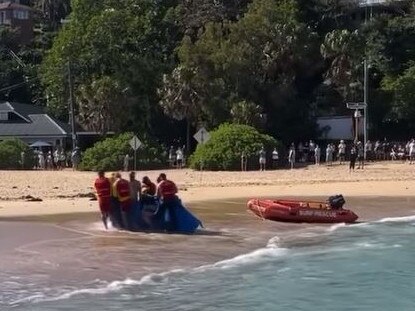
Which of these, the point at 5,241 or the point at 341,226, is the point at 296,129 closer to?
the point at 341,226

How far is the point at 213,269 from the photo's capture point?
56.2ft

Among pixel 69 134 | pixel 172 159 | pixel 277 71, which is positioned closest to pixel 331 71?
pixel 277 71

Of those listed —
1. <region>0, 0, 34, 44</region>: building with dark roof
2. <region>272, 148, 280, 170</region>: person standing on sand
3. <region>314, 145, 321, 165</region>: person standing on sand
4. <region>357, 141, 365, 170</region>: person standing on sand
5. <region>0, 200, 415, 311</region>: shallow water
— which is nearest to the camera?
<region>0, 200, 415, 311</region>: shallow water

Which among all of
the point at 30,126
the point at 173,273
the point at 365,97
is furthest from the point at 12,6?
the point at 173,273

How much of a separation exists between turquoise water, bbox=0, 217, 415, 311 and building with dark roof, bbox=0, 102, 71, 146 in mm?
A: 44885

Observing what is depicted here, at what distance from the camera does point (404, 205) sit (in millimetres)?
31188

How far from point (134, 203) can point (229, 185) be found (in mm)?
16447

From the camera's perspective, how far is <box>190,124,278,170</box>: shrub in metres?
47.7

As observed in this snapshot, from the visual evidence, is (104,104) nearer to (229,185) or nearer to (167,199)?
(229,185)

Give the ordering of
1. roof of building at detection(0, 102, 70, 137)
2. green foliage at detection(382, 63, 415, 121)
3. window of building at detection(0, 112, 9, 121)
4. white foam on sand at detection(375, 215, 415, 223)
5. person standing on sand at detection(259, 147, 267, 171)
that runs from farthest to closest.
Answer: window of building at detection(0, 112, 9, 121), roof of building at detection(0, 102, 70, 137), green foliage at detection(382, 63, 415, 121), person standing on sand at detection(259, 147, 267, 171), white foam on sand at detection(375, 215, 415, 223)

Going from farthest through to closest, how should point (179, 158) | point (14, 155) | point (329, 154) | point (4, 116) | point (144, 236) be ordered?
point (4, 116), point (14, 155), point (179, 158), point (329, 154), point (144, 236)

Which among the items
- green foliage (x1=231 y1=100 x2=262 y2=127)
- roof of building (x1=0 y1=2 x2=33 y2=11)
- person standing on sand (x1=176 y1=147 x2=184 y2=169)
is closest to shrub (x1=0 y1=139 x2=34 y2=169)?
person standing on sand (x1=176 y1=147 x2=184 y2=169)

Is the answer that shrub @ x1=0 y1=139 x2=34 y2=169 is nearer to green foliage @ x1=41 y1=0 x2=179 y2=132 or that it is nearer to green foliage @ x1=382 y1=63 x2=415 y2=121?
green foliage @ x1=41 y1=0 x2=179 y2=132

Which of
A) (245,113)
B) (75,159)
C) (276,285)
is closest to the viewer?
(276,285)
